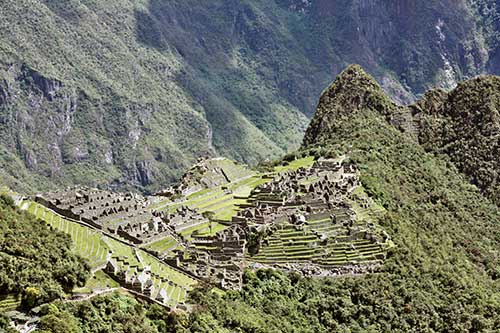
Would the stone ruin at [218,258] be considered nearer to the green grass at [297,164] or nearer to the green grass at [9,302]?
the green grass at [9,302]

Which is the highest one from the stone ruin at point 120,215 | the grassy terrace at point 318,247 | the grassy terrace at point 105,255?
the grassy terrace at point 318,247

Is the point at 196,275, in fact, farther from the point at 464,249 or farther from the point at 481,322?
the point at 464,249

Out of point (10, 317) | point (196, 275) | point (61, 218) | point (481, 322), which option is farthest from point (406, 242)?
point (10, 317)

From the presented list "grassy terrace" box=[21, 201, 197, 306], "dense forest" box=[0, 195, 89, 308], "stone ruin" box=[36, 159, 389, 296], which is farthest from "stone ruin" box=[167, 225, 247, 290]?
"dense forest" box=[0, 195, 89, 308]

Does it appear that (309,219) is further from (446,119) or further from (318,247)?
(446,119)

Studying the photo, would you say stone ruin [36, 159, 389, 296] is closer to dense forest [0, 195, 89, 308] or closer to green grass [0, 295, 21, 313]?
dense forest [0, 195, 89, 308]

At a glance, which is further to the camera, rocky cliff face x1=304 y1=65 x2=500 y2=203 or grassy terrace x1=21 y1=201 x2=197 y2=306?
rocky cliff face x1=304 y1=65 x2=500 y2=203

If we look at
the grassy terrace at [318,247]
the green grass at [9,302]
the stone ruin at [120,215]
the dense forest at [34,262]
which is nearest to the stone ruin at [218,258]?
the grassy terrace at [318,247]
